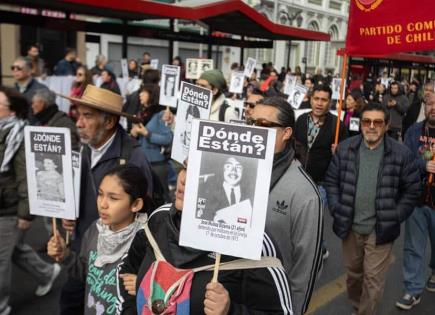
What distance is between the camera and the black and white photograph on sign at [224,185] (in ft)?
5.78

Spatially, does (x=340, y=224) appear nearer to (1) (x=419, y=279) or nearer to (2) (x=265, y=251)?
(1) (x=419, y=279)

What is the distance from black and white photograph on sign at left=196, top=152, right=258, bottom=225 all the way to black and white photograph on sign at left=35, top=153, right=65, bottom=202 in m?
1.35

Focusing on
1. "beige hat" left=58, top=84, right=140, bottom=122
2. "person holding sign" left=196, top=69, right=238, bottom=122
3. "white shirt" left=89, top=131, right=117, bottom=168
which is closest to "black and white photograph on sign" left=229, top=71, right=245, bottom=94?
"person holding sign" left=196, top=69, right=238, bottom=122

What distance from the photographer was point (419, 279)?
4.40 meters

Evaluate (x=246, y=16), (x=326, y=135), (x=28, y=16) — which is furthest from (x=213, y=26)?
(x=326, y=135)

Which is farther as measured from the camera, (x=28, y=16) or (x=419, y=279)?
(x=28, y=16)

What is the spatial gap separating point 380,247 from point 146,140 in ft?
11.6

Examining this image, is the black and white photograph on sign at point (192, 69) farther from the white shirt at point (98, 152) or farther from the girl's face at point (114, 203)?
the girl's face at point (114, 203)

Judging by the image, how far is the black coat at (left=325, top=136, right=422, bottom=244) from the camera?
3.66 m

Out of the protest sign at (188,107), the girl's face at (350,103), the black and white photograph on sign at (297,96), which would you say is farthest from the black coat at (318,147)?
the black and white photograph on sign at (297,96)

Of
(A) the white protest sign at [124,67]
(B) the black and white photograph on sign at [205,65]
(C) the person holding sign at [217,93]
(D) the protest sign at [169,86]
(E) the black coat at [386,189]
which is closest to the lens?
(E) the black coat at [386,189]

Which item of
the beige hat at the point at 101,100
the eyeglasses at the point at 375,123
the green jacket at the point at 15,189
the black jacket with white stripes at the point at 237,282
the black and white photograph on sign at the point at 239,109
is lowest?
the green jacket at the point at 15,189

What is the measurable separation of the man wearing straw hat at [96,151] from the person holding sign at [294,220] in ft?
2.61

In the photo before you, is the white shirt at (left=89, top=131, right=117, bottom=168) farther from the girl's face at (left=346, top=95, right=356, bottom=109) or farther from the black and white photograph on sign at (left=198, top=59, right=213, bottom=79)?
the girl's face at (left=346, top=95, right=356, bottom=109)
